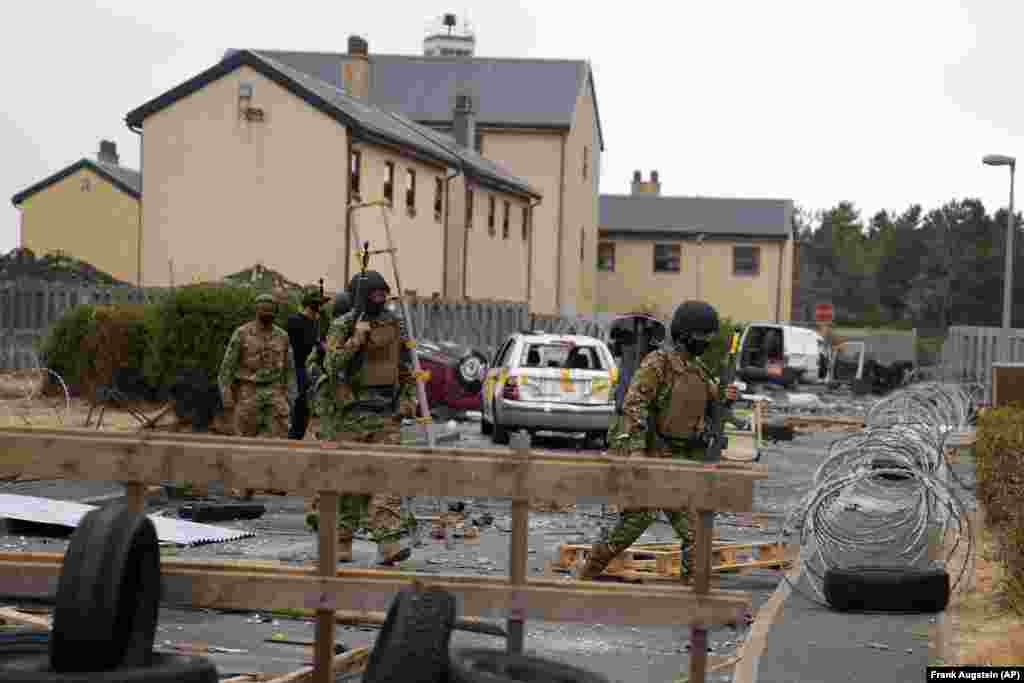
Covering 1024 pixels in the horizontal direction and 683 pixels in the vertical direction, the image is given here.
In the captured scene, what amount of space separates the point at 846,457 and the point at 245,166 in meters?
29.5

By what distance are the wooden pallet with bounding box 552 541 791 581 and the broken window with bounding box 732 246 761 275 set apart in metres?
63.3

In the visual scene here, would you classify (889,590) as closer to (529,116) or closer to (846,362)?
(846,362)

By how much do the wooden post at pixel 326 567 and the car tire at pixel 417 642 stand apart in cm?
65

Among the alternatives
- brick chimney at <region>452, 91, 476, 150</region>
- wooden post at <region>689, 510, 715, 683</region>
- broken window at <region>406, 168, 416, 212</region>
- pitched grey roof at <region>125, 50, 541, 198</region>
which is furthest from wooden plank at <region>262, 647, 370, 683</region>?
brick chimney at <region>452, 91, 476, 150</region>

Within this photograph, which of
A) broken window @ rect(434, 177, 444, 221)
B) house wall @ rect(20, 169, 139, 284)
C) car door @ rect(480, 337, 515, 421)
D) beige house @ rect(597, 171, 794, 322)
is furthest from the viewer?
beige house @ rect(597, 171, 794, 322)

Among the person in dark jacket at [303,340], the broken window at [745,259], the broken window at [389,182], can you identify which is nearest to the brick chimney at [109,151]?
the broken window at [745,259]

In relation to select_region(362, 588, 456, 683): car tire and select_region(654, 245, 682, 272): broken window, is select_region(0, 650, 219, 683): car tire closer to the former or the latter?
select_region(362, 588, 456, 683): car tire

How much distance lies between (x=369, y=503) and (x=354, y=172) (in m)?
27.7

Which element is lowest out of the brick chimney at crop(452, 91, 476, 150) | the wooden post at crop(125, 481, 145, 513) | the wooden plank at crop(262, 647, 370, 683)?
the wooden plank at crop(262, 647, 370, 683)

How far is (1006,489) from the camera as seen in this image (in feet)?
36.7

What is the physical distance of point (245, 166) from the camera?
3928 centimetres

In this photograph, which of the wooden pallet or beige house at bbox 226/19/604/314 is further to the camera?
beige house at bbox 226/19/604/314

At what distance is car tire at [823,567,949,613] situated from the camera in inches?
404

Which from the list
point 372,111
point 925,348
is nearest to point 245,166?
point 372,111
